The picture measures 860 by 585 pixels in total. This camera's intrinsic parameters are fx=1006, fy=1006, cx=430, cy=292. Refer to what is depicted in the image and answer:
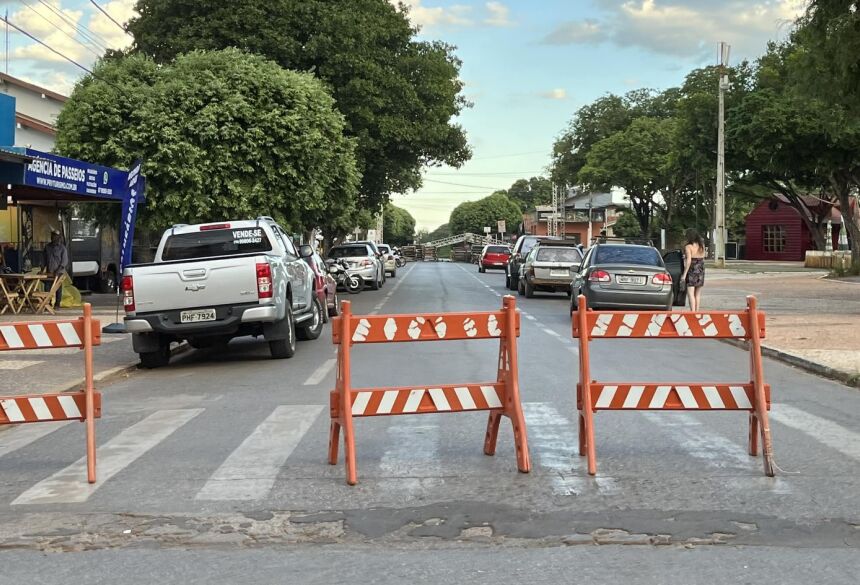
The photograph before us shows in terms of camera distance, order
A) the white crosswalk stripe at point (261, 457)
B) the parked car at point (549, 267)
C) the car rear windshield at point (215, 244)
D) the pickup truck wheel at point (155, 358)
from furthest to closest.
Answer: the parked car at point (549, 267) < the car rear windshield at point (215, 244) < the pickup truck wheel at point (155, 358) < the white crosswalk stripe at point (261, 457)

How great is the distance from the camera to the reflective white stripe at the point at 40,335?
693cm

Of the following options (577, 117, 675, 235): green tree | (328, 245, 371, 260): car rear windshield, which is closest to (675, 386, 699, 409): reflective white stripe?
(328, 245, 371, 260): car rear windshield

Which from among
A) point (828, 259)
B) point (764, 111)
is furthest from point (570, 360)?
point (828, 259)

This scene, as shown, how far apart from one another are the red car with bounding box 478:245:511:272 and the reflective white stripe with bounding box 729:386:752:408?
1908 inches

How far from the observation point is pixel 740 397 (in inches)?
280

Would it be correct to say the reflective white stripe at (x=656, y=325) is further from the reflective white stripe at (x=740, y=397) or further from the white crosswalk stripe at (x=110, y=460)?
the white crosswalk stripe at (x=110, y=460)

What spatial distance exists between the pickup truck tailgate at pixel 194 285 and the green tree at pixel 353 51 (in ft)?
60.9

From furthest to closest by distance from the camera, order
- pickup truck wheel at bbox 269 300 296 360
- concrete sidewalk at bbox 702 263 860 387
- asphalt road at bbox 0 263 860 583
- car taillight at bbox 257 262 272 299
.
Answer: pickup truck wheel at bbox 269 300 296 360
car taillight at bbox 257 262 272 299
concrete sidewalk at bbox 702 263 860 387
asphalt road at bbox 0 263 860 583

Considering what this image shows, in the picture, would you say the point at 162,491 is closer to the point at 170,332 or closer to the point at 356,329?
the point at 356,329

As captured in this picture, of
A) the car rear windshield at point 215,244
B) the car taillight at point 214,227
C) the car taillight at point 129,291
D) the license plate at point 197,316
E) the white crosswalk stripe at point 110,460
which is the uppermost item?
the car taillight at point 214,227

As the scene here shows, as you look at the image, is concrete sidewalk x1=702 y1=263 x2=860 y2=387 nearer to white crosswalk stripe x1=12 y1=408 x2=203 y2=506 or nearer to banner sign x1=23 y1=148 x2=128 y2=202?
white crosswalk stripe x1=12 y1=408 x2=203 y2=506

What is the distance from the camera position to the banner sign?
19703 millimetres

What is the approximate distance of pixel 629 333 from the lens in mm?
7000

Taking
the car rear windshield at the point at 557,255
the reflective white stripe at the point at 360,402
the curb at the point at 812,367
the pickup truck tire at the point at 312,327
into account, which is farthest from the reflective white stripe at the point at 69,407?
the car rear windshield at the point at 557,255
